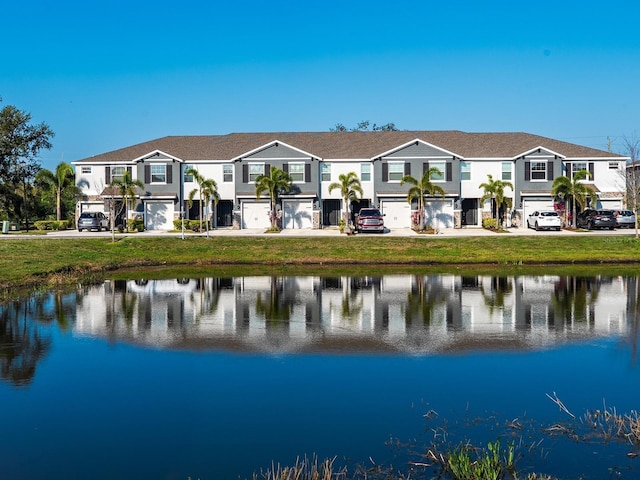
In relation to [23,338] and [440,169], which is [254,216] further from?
[23,338]

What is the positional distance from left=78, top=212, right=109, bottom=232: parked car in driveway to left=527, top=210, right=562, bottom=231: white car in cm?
3319

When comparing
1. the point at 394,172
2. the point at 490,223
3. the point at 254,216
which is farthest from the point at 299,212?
the point at 490,223

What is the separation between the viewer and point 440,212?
A: 2119 inches

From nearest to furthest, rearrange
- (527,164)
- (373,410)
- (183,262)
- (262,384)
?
1. (373,410)
2. (262,384)
3. (183,262)
4. (527,164)

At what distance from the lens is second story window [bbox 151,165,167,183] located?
54594 mm

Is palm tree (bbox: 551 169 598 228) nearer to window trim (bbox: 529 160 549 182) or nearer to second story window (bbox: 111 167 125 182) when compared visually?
window trim (bbox: 529 160 549 182)

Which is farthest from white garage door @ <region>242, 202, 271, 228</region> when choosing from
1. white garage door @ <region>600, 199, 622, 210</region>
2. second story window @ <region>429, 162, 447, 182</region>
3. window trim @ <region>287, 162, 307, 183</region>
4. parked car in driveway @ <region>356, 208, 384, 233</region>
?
white garage door @ <region>600, 199, 622, 210</region>

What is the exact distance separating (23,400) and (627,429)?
380 inches

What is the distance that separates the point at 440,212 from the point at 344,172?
27.4 feet

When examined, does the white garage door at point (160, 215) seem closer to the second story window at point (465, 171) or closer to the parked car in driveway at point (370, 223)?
the parked car in driveway at point (370, 223)

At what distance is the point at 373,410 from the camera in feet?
35.5

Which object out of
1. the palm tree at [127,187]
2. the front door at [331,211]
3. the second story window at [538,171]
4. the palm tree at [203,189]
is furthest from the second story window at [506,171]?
the palm tree at [127,187]

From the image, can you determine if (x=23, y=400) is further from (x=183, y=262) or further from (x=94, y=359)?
(x=183, y=262)

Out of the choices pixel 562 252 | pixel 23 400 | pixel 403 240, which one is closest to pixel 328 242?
pixel 403 240
